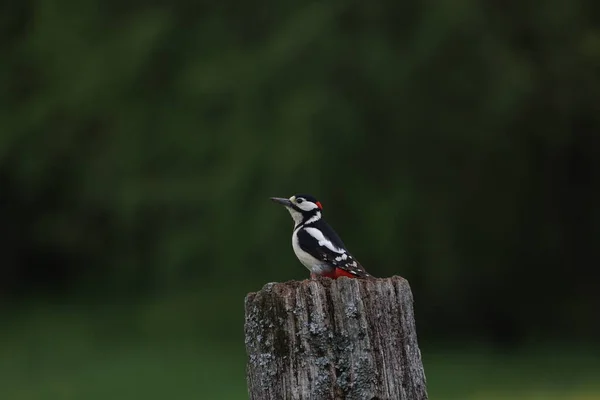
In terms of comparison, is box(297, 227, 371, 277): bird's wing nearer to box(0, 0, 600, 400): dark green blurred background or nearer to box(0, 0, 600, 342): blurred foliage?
box(0, 0, 600, 400): dark green blurred background

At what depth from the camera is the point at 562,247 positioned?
44.5 feet

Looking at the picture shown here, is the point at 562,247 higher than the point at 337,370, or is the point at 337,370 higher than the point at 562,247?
the point at 562,247

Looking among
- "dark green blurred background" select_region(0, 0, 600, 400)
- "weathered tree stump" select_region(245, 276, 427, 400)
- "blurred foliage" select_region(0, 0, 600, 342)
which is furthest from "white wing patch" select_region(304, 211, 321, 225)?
"blurred foliage" select_region(0, 0, 600, 342)

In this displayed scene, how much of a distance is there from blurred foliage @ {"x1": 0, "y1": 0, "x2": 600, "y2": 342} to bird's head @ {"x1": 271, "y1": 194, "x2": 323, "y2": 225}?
5193 mm

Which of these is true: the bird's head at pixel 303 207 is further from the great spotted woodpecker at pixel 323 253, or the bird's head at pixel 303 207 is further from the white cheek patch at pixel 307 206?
the great spotted woodpecker at pixel 323 253

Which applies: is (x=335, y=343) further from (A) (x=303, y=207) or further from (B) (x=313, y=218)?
(A) (x=303, y=207)

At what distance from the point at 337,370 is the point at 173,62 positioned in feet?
31.1

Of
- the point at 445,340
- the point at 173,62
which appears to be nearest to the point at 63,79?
the point at 173,62

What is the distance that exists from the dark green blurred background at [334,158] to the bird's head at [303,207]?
501 cm

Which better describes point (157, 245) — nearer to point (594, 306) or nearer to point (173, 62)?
point (173, 62)

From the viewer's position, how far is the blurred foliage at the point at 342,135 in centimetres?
1153

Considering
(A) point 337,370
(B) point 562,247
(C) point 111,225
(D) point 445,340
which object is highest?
(C) point 111,225

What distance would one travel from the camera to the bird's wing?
530 centimetres

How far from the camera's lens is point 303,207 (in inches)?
236
